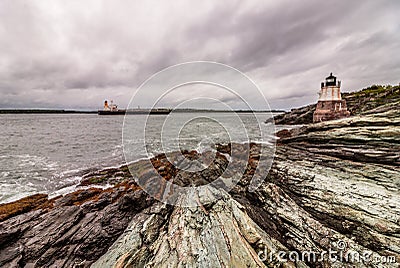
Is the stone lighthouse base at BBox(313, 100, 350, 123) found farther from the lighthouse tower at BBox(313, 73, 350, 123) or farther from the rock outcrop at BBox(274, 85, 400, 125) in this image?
the rock outcrop at BBox(274, 85, 400, 125)

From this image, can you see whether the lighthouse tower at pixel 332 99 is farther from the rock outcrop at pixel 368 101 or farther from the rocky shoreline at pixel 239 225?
the rocky shoreline at pixel 239 225

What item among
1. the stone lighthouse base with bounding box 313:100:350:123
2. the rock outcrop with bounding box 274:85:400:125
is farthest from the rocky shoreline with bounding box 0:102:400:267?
the rock outcrop with bounding box 274:85:400:125

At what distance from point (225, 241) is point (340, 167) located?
7.29 m

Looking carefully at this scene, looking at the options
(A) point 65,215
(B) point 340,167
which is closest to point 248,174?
(B) point 340,167

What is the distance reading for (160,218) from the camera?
5.68 m

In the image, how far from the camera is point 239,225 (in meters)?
4.96

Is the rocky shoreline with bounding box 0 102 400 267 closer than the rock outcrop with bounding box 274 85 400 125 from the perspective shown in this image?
Yes

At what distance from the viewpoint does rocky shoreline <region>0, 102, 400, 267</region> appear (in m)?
4.34

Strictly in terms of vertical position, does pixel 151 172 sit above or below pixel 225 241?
below

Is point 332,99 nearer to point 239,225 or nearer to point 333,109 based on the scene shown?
point 333,109

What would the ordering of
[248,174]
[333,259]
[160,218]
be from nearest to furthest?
[333,259], [160,218], [248,174]

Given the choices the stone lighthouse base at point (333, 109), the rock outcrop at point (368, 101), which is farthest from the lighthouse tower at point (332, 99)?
the rock outcrop at point (368, 101)

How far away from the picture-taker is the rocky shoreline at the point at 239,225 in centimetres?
434

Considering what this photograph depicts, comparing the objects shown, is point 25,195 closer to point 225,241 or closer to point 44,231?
point 44,231
